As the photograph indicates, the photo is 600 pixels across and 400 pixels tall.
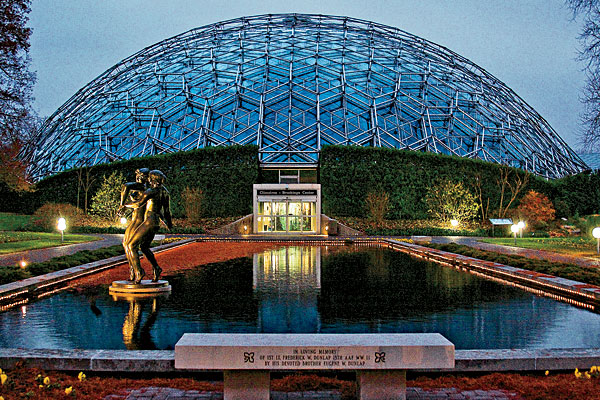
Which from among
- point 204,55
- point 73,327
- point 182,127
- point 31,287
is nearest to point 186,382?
point 73,327

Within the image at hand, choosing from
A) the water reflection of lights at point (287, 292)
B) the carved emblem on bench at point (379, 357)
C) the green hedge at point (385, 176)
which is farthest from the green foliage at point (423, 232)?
the carved emblem on bench at point (379, 357)

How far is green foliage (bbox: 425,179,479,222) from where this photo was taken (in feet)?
116

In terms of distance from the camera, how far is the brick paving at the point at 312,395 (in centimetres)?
452

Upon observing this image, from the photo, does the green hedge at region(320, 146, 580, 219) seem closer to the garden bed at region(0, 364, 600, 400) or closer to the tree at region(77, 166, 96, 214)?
the tree at region(77, 166, 96, 214)

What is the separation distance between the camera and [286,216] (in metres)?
37.7

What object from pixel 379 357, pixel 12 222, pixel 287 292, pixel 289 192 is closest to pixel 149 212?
pixel 287 292

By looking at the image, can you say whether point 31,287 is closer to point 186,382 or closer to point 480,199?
point 186,382

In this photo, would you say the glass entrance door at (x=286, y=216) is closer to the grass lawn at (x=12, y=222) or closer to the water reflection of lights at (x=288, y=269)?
the grass lawn at (x=12, y=222)

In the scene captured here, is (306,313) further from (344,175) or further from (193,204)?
(344,175)

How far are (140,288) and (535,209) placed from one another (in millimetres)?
32615

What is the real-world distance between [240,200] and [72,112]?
24.1 m

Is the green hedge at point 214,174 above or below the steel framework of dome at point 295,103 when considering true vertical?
below

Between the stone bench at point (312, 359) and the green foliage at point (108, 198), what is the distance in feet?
110

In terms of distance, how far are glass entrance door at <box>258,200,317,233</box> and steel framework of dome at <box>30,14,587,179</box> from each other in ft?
11.2
